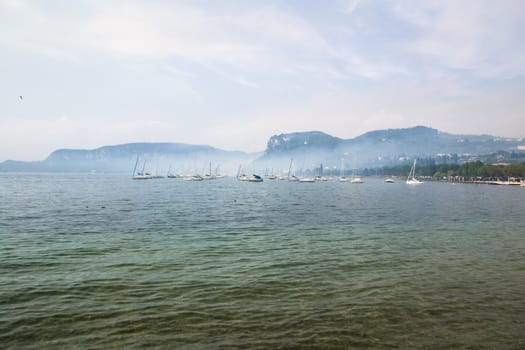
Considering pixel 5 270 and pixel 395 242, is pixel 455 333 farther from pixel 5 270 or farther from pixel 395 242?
pixel 5 270

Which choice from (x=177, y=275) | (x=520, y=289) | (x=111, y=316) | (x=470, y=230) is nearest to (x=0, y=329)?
(x=111, y=316)

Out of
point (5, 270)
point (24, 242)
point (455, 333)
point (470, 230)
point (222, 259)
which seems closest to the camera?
point (455, 333)

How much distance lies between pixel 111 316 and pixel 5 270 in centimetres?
1231

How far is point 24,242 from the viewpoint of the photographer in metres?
31.7

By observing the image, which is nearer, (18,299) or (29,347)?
(29,347)

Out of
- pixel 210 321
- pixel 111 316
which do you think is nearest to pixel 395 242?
pixel 210 321

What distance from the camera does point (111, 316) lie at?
14.6 m

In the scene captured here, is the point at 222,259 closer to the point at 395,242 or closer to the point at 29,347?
the point at 29,347

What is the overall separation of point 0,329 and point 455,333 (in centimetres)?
1702

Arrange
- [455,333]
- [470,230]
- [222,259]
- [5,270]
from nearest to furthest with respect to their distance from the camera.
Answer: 1. [455,333]
2. [5,270]
3. [222,259]
4. [470,230]

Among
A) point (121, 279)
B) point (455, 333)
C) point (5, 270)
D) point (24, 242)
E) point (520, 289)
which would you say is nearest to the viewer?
point (455, 333)

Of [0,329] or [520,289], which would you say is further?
[520,289]

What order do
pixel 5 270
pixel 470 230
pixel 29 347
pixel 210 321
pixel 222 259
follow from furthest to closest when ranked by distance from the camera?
pixel 470 230, pixel 222 259, pixel 5 270, pixel 210 321, pixel 29 347

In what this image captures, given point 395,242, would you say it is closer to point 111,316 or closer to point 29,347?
point 111,316
